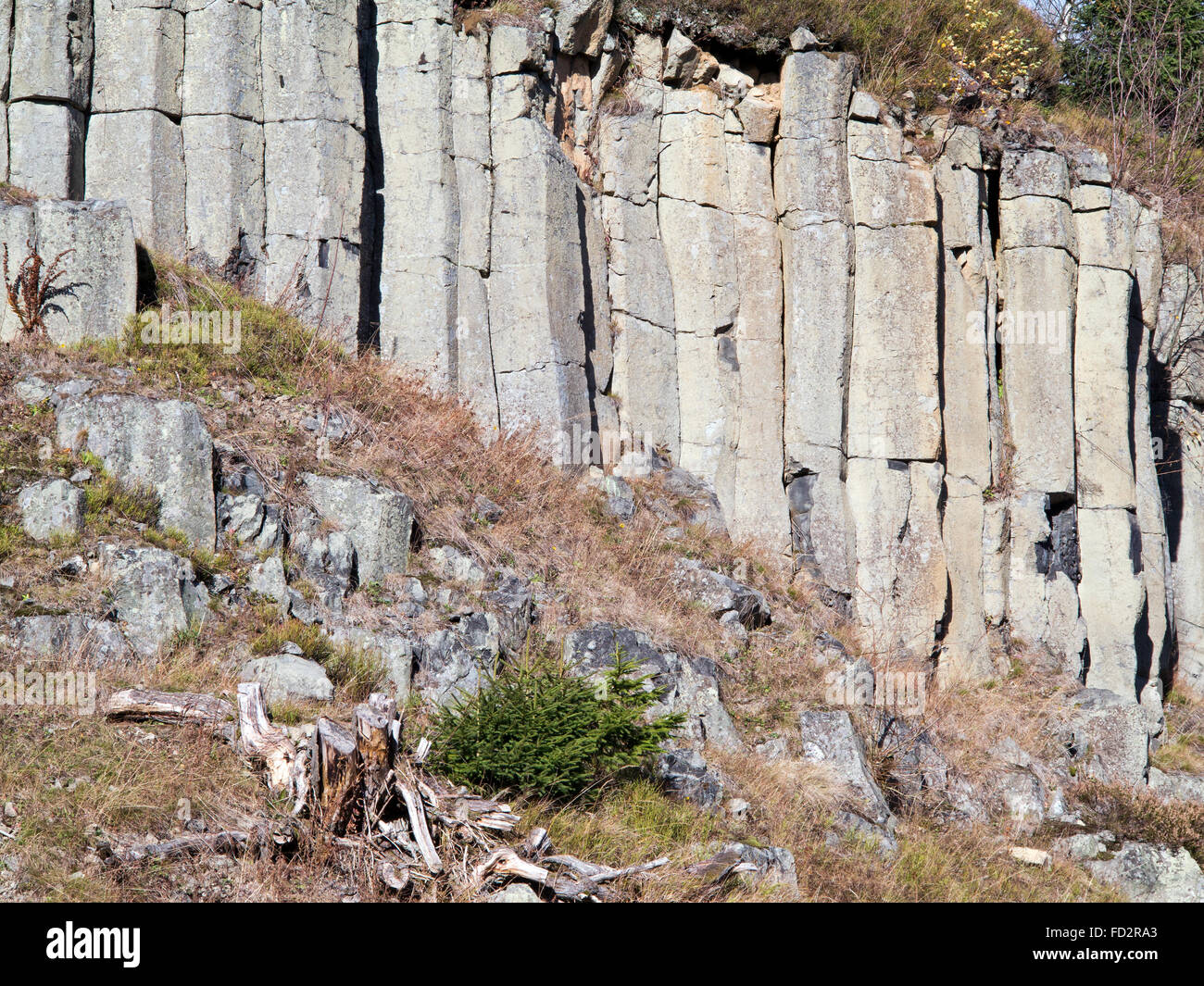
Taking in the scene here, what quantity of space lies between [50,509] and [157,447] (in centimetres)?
86

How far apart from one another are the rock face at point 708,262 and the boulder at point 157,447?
3095 mm

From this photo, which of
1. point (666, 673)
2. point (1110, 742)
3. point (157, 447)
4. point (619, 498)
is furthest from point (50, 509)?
point (1110, 742)

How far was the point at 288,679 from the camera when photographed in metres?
7.51

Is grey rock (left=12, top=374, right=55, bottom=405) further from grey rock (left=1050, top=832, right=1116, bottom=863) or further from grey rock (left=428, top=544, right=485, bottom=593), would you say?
grey rock (left=1050, top=832, right=1116, bottom=863)

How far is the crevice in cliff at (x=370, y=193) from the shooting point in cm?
1220

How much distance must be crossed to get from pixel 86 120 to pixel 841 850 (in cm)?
992

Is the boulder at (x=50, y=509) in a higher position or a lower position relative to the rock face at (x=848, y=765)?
higher

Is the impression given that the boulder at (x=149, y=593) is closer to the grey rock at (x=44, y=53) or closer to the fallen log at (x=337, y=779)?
the fallen log at (x=337, y=779)

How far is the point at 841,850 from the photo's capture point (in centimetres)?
786


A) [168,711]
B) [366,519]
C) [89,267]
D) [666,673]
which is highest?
[89,267]

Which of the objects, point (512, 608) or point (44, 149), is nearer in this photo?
point (512, 608)

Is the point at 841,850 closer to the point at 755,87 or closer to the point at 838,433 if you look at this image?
the point at 838,433

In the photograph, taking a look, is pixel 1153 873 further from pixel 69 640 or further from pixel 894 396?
pixel 69 640

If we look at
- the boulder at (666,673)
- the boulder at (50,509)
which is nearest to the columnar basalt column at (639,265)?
the boulder at (666,673)
